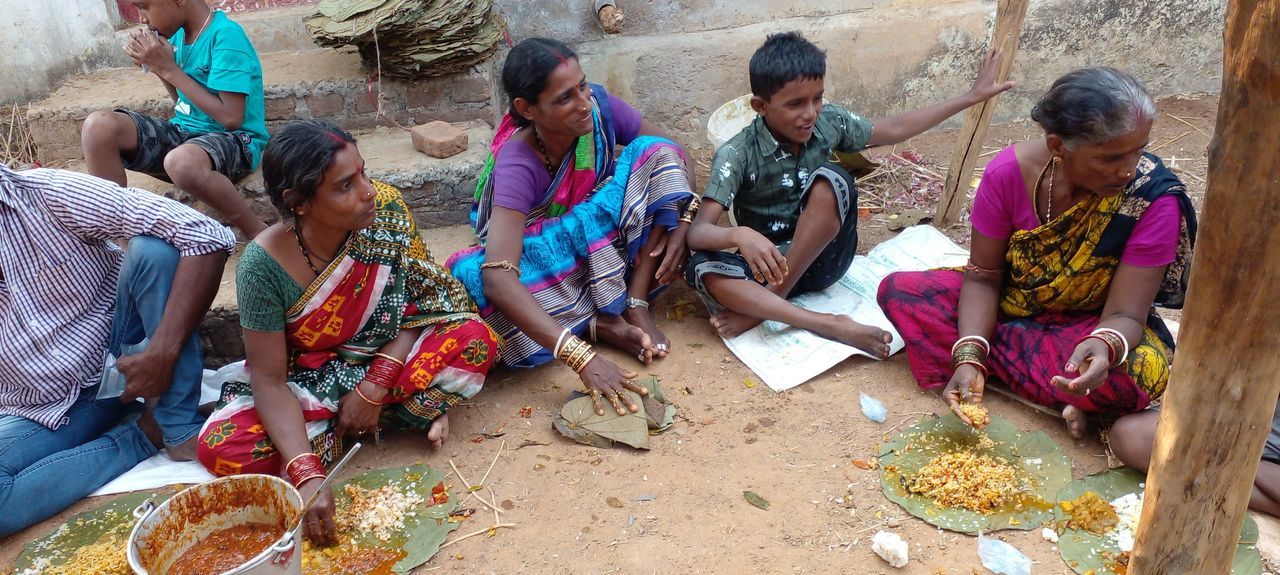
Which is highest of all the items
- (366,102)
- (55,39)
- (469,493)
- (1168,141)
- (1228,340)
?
(1228,340)

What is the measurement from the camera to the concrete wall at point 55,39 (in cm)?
457

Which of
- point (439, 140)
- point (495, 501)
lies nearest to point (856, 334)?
point (495, 501)

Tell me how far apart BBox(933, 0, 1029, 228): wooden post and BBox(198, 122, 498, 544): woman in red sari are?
2184 millimetres

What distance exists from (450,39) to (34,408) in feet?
7.11

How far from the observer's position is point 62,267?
2.77 metres

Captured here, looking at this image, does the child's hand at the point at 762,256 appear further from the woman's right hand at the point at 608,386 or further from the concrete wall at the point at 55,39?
the concrete wall at the point at 55,39

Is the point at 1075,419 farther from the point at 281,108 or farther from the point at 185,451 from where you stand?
the point at 281,108

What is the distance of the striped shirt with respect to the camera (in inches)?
Answer: 105

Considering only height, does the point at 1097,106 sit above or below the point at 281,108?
above

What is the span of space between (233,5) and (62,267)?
236cm

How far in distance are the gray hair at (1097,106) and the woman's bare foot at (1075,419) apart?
31.2 inches

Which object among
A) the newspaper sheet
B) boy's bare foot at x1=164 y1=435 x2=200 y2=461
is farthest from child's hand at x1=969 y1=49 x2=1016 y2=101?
boy's bare foot at x1=164 y1=435 x2=200 y2=461

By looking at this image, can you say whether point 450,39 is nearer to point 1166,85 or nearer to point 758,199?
point 758,199

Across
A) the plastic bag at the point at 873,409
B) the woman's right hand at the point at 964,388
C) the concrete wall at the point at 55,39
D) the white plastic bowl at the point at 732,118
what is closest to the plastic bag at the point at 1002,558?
the woman's right hand at the point at 964,388
